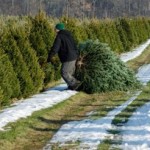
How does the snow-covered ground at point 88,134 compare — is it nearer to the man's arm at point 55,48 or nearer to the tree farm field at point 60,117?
the tree farm field at point 60,117

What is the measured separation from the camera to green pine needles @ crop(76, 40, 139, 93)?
13.2 m

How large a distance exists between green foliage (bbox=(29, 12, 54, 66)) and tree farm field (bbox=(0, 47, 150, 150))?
11.7ft

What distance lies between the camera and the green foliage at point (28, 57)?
45.2ft

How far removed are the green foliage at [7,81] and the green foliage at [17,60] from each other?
0.46 meters

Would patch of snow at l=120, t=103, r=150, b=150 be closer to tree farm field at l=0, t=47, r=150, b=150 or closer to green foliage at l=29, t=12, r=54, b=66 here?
tree farm field at l=0, t=47, r=150, b=150

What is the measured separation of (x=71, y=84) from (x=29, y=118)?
4003mm

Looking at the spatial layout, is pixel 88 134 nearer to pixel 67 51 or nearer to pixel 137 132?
pixel 137 132

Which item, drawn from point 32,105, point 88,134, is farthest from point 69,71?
point 88,134

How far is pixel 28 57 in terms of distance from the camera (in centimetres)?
1404

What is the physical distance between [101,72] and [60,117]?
349 centimetres

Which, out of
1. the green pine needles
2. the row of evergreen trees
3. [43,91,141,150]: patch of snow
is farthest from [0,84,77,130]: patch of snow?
[43,91,141,150]: patch of snow

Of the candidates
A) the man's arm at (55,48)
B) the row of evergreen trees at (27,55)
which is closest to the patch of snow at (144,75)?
the row of evergreen trees at (27,55)

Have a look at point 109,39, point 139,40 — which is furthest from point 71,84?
point 139,40

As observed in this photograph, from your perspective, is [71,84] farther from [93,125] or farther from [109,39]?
[109,39]
